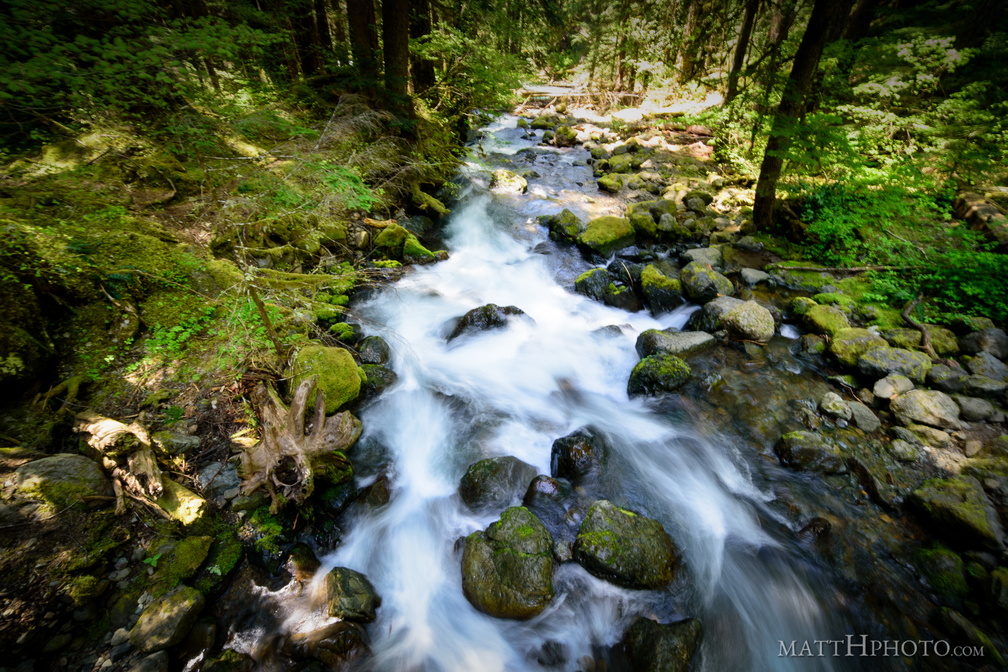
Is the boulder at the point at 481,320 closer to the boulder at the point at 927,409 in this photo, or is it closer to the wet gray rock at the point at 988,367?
the boulder at the point at 927,409

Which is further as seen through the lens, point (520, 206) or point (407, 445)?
point (520, 206)

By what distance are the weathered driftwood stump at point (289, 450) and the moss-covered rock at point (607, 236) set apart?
7.02 metres

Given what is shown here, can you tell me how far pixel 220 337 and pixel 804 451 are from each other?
22.2 ft

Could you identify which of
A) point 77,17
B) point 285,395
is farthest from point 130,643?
point 77,17

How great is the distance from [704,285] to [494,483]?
5.46 metres

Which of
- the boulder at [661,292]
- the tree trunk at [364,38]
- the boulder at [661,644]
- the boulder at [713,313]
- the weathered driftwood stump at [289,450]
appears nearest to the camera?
the boulder at [661,644]

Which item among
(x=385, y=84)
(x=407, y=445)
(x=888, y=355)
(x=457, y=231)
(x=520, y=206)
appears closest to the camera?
(x=407, y=445)

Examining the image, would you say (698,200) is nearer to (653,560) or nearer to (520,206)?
(520,206)

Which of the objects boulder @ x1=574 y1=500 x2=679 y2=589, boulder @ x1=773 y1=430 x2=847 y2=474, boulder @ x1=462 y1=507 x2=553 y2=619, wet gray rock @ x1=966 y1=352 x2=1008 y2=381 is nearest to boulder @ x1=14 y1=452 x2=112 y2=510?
boulder @ x1=462 y1=507 x2=553 y2=619

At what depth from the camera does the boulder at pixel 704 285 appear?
7234 mm

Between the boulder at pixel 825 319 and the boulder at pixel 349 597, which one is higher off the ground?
the boulder at pixel 825 319

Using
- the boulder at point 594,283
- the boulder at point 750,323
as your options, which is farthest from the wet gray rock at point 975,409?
the boulder at point 594,283

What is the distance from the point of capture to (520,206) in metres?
11.3

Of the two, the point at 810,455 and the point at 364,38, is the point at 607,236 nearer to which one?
the point at 810,455
